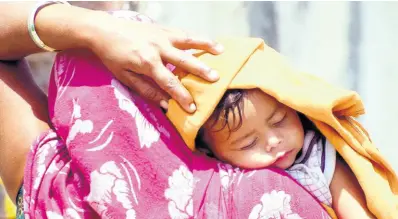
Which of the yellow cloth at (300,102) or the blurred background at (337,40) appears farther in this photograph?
the blurred background at (337,40)

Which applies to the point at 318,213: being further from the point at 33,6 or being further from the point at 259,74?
the point at 33,6

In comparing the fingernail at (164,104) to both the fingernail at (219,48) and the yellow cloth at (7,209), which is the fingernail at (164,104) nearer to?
the fingernail at (219,48)

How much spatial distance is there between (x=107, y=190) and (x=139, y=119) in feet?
0.44

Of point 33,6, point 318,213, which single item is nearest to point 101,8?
point 33,6

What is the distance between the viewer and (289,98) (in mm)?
991

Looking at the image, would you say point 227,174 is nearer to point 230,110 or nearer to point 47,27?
point 230,110

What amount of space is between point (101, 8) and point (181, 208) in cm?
77

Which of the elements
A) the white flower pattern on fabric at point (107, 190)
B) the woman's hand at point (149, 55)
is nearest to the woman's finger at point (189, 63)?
the woman's hand at point (149, 55)

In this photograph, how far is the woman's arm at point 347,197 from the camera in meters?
1.02

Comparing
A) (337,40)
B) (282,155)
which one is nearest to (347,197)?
(282,155)

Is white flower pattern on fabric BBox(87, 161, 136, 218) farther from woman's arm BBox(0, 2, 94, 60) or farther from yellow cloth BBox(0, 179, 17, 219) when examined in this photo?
yellow cloth BBox(0, 179, 17, 219)

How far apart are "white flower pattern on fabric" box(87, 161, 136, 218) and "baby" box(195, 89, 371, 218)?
0.18m

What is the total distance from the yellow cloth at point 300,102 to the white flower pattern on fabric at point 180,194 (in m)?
0.06

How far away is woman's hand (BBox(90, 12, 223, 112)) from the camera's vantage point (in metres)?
1.02
